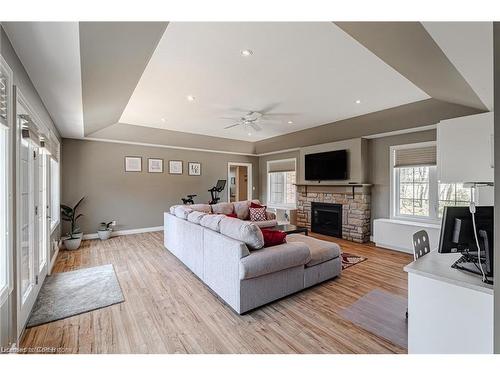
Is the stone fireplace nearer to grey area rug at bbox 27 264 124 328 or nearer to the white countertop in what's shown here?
the white countertop

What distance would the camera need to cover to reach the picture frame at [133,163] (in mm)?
5891

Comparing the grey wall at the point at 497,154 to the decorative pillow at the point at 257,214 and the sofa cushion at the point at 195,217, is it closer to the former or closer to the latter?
the sofa cushion at the point at 195,217

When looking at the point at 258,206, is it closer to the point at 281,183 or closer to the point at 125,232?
the point at 281,183

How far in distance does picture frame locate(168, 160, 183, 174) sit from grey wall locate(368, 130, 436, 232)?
16.2ft

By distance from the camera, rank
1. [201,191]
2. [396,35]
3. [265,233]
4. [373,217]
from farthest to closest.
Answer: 1. [201,191]
2. [373,217]
3. [265,233]
4. [396,35]

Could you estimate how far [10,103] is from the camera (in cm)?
165

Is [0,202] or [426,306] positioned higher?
[0,202]

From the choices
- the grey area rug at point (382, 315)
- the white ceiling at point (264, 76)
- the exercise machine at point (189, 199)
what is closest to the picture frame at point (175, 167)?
the exercise machine at point (189, 199)

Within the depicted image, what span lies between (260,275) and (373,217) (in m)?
3.87

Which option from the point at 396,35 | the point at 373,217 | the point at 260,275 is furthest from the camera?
the point at 373,217

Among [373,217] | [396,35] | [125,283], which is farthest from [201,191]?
[396,35]
